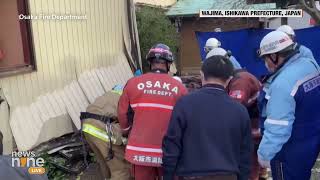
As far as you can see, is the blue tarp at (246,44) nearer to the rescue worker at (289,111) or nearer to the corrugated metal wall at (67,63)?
the corrugated metal wall at (67,63)

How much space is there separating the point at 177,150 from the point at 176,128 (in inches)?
6.7

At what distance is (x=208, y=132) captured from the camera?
8.88 ft

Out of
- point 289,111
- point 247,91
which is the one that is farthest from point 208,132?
point 247,91

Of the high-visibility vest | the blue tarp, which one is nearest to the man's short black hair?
the high-visibility vest

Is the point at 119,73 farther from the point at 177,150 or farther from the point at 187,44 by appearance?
the point at 187,44

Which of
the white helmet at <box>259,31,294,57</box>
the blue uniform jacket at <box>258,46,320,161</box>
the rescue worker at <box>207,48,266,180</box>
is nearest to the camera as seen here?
the blue uniform jacket at <box>258,46,320,161</box>

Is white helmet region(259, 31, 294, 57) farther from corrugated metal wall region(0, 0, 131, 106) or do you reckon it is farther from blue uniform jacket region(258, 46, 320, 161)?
corrugated metal wall region(0, 0, 131, 106)

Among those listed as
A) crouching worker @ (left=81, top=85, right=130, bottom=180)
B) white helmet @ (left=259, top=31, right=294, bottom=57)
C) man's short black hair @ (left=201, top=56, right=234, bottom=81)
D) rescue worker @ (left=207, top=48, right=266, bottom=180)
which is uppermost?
white helmet @ (left=259, top=31, right=294, bottom=57)

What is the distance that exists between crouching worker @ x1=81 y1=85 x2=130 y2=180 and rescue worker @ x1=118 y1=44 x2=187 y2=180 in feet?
1.86

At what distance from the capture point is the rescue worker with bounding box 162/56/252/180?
271cm

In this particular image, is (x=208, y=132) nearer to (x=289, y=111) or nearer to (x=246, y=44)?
(x=289, y=111)

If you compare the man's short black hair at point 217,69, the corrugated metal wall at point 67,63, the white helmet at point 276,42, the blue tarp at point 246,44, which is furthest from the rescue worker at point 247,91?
the blue tarp at point 246,44

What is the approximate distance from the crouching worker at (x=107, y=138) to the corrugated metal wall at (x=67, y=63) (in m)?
0.96

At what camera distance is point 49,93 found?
5.51 metres
